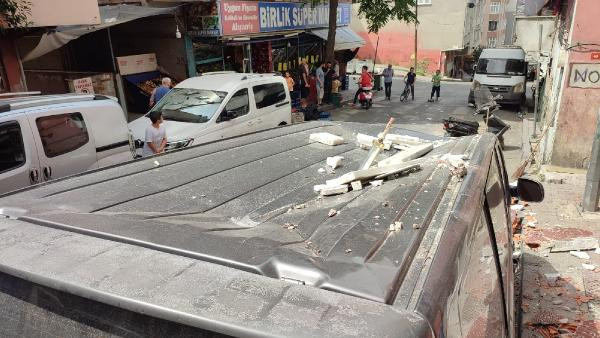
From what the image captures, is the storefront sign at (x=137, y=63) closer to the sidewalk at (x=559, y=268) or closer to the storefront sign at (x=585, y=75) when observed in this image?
the sidewalk at (x=559, y=268)

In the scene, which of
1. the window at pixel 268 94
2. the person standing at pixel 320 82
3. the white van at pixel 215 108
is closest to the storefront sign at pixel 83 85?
the white van at pixel 215 108

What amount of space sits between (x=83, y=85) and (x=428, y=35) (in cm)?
3308

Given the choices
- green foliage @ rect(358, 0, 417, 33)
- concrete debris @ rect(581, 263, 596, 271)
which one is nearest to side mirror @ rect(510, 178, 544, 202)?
concrete debris @ rect(581, 263, 596, 271)

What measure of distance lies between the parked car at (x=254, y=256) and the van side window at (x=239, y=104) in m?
6.88

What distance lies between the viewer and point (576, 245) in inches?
228

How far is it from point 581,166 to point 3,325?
34.0 ft

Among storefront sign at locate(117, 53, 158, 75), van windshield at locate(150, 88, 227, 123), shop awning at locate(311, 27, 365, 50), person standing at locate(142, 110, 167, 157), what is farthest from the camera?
shop awning at locate(311, 27, 365, 50)

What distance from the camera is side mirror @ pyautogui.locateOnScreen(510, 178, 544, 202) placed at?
3.45 meters

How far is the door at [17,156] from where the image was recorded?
204 inches

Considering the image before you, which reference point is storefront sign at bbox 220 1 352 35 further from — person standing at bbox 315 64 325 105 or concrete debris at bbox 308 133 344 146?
concrete debris at bbox 308 133 344 146

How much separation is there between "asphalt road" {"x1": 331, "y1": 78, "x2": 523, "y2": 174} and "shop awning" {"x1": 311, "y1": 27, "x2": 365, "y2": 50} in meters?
2.34

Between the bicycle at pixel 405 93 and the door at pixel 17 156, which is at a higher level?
the door at pixel 17 156

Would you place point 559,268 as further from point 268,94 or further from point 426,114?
point 426,114

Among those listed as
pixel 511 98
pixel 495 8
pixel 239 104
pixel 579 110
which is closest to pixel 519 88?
pixel 511 98
